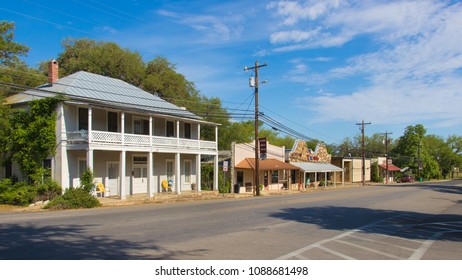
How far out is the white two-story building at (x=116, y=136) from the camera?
24.3 m

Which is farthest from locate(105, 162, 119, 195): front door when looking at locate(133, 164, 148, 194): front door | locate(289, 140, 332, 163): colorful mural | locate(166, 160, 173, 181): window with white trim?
locate(289, 140, 332, 163): colorful mural

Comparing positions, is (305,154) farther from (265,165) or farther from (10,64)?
(10,64)

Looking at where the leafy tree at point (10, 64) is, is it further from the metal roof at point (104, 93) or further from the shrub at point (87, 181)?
the shrub at point (87, 181)

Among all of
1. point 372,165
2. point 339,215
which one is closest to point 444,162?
point 372,165

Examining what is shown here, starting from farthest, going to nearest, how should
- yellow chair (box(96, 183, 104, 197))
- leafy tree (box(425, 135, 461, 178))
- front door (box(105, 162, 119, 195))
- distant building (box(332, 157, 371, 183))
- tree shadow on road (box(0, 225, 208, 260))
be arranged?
leafy tree (box(425, 135, 461, 178)) → distant building (box(332, 157, 371, 183)) → front door (box(105, 162, 119, 195)) → yellow chair (box(96, 183, 104, 197)) → tree shadow on road (box(0, 225, 208, 260))

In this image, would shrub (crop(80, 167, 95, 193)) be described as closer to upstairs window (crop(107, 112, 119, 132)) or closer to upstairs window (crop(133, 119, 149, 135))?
upstairs window (crop(107, 112, 119, 132))

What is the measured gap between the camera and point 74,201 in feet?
69.8

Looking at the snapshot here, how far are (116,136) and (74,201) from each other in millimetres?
5463

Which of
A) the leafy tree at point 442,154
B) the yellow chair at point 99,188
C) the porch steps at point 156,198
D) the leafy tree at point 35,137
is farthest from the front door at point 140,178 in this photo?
the leafy tree at point 442,154

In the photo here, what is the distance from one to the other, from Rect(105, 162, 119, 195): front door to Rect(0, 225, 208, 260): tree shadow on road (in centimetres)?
1561

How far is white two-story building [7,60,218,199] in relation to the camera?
24328 millimetres

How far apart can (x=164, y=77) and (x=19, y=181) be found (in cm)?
2382

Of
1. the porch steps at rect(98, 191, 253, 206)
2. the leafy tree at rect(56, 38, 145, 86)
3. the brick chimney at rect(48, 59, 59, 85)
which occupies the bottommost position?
the porch steps at rect(98, 191, 253, 206)

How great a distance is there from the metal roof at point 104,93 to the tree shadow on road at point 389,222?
14.7 meters
